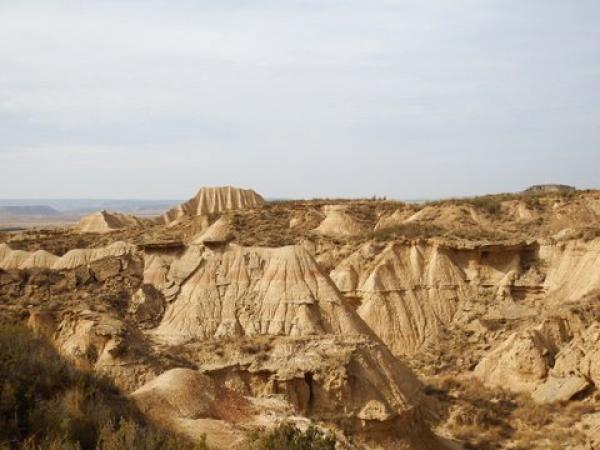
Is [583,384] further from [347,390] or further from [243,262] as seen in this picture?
[243,262]

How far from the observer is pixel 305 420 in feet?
48.9

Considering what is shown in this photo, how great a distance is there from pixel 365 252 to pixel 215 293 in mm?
12553

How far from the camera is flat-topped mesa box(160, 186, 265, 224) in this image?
268 ft

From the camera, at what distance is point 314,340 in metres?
21.9

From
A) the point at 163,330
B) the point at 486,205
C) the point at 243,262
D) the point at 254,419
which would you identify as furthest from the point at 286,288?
the point at 486,205

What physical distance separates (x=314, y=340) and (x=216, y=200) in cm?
6252

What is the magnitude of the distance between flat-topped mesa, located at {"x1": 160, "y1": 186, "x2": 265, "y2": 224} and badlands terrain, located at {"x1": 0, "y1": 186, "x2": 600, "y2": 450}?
112 feet

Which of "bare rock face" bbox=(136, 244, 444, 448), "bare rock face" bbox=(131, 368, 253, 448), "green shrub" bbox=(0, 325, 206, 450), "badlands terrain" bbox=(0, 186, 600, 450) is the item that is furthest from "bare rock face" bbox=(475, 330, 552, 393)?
"green shrub" bbox=(0, 325, 206, 450)

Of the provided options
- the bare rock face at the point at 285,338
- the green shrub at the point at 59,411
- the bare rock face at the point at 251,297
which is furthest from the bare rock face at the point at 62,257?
the green shrub at the point at 59,411

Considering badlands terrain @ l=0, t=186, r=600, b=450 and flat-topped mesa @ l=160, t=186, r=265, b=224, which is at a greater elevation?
flat-topped mesa @ l=160, t=186, r=265, b=224

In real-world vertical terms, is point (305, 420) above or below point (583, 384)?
above

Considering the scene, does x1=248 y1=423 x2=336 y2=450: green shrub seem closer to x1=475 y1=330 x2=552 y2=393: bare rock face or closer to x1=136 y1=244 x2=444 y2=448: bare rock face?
x1=136 y1=244 x2=444 y2=448: bare rock face

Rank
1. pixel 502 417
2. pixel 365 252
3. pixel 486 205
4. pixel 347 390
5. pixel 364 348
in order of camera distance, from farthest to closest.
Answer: pixel 486 205, pixel 365 252, pixel 502 417, pixel 364 348, pixel 347 390

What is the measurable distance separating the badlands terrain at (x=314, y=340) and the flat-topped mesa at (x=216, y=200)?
34.1 metres
